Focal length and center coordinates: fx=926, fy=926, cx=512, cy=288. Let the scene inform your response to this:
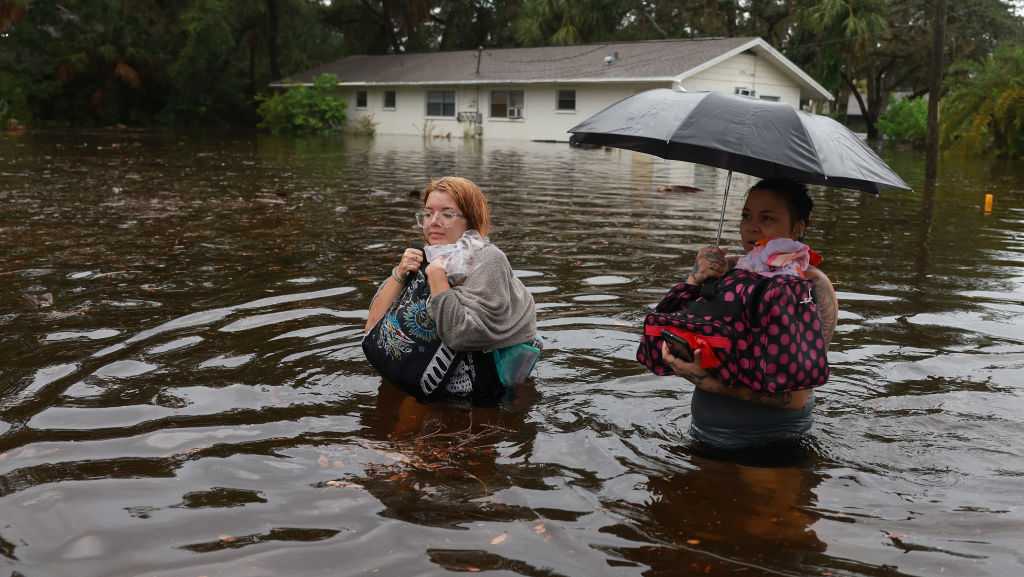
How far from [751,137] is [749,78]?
3676cm

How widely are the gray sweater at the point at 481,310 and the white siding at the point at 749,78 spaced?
3284cm

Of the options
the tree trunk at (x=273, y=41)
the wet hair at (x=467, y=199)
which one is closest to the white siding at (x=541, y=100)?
the tree trunk at (x=273, y=41)

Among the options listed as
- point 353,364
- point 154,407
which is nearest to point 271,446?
point 154,407

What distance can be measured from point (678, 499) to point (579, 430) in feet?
2.95

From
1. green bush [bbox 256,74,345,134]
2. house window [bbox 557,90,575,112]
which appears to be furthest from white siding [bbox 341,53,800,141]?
green bush [bbox 256,74,345,134]

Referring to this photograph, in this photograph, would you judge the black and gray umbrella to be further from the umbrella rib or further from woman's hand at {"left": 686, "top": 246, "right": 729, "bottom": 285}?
woman's hand at {"left": 686, "top": 246, "right": 729, "bottom": 285}

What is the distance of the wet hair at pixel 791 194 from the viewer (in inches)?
153

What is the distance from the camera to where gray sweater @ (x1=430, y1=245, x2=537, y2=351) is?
4445 millimetres

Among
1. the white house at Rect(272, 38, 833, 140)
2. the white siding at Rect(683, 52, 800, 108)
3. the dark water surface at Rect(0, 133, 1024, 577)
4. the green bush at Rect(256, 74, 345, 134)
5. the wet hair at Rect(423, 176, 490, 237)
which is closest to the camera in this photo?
the dark water surface at Rect(0, 133, 1024, 577)

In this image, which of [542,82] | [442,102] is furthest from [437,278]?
[442,102]

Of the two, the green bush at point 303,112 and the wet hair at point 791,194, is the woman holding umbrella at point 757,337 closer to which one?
the wet hair at point 791,194

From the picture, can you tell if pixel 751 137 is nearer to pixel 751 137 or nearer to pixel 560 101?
pixel 751 137

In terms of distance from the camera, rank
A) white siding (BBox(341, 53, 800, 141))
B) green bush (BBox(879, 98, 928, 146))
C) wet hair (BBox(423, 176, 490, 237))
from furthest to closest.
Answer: green bush (BBox(879, 98, 928, 146)), white siding (BBox(341, 53, 800, 141)), wet hair (BBox(423, 176, 490, 237))

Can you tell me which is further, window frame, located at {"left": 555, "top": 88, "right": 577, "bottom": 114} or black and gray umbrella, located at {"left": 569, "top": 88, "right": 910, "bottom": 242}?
window frame, located at {"left": 555, "top": 88, "right": 577, "bottom": 114}
